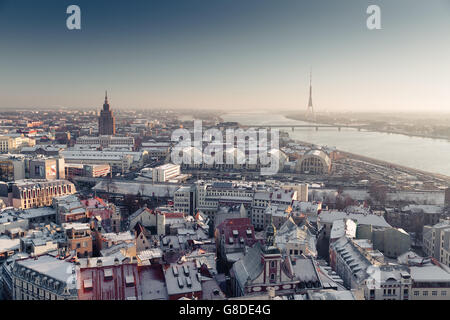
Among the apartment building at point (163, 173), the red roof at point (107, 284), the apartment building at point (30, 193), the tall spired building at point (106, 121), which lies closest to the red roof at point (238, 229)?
the red roof at point (107, 284)

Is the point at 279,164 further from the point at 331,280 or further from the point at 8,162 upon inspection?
the point at 331,280

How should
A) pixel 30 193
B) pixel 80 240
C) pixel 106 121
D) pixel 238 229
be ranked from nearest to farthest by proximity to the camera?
pixel 80 240
pixel 238 229
pixel 30 193
pixel 106 121

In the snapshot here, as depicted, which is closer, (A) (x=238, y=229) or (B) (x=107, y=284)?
(B) (x=107, y=284)

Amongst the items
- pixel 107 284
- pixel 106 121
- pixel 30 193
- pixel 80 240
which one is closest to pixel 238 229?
pixel 80 240

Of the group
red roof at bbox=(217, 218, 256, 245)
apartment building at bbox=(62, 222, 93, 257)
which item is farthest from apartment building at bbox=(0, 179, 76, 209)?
red roof at bbox=(217, 218, 256, 245)

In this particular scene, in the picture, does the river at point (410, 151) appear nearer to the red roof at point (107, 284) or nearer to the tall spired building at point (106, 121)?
the tall spired building at point (106, 121)

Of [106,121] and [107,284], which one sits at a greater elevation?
[106,121]

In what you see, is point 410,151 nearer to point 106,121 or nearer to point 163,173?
point 163,173

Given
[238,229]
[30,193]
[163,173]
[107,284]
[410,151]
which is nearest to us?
[107,284]

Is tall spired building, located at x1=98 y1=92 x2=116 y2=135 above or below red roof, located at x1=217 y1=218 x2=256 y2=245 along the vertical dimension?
above

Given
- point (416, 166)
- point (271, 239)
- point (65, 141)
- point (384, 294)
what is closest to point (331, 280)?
point (384, 294)

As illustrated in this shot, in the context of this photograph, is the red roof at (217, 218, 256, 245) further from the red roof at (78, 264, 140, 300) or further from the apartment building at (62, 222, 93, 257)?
the red roof at (78, 264, 140, 300)
